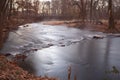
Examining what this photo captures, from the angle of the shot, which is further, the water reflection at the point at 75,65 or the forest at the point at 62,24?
the forest at the point at 62,24

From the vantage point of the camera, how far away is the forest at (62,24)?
22.4 m

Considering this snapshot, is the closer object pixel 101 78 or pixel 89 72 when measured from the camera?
pixel 101 78

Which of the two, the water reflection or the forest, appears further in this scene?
the forest

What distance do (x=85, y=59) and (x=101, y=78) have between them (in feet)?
18.2

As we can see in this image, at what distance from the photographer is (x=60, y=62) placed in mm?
17391

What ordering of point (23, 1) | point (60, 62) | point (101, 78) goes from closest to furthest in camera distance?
point (101, 78), point (60, 62), point (23, 1)

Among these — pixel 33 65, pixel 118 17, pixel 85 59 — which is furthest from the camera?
pixel 118 17

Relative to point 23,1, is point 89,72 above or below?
below

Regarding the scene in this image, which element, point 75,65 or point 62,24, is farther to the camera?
Result: point 62,24

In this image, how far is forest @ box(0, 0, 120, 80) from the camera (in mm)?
22359

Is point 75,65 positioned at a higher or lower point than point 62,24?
higher

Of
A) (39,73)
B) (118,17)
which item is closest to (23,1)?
(39,73)

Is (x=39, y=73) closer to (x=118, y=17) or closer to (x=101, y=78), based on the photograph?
(x=101, y=78)

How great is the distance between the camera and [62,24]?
206 ft
